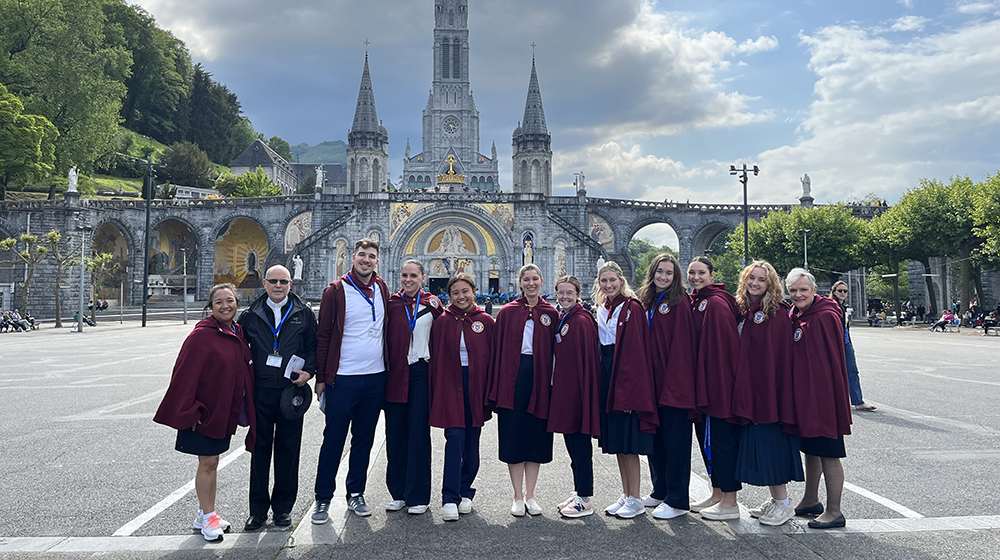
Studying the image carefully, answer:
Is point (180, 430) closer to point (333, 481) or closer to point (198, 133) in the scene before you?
point (333, 481)

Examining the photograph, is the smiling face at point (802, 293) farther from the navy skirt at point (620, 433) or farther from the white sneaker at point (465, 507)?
the white sneaker at point (465, 507)

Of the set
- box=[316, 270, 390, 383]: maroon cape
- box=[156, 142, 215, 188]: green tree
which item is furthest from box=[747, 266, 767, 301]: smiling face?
box=[156, 142, 215, 188]: green tree

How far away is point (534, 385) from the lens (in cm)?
454

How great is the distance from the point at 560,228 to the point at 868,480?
119 feet

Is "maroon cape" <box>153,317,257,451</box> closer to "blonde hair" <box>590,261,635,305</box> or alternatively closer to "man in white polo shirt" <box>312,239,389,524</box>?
"man in white polo shirt" <box>312,239,389,524</box>

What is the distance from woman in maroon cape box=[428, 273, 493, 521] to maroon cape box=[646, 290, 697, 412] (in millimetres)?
1260

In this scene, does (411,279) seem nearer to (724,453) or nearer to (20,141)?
(724,453)

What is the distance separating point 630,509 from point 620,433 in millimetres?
520

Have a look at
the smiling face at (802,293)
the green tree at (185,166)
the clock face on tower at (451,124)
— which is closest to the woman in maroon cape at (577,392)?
the smiling face at (802,293)

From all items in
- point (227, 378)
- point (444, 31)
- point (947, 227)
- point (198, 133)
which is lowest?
point (227, 378)

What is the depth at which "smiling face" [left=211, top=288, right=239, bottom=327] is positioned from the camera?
13.5 ft

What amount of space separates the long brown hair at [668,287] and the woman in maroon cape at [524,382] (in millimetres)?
723

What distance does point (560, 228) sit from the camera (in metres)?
41.1

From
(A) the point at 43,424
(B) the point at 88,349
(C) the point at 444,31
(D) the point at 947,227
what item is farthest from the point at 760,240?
(C) the point at 444,31
